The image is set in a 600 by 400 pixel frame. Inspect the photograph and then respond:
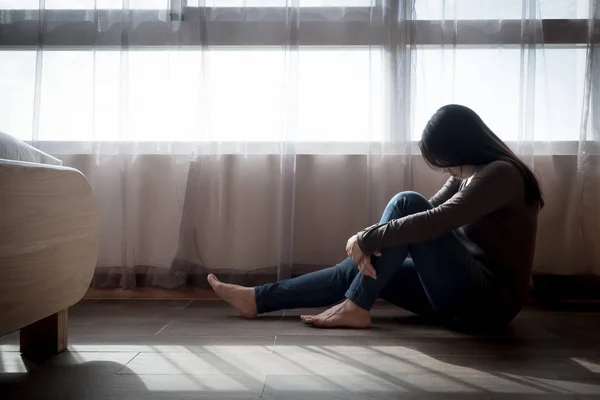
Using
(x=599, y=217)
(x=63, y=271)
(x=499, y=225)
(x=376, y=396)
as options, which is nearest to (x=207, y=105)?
(x=63, y=271)

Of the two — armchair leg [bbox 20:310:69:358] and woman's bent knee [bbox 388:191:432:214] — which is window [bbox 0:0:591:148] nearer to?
woman's bent knee [bbox 388:191:432:214]

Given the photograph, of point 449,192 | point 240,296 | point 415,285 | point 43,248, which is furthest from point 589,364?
point 43,248

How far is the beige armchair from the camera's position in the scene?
98cm

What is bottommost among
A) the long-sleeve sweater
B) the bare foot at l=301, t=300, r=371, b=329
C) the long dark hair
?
the bare foot at l=301, t=300, r=371, b=329

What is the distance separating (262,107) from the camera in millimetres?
2189

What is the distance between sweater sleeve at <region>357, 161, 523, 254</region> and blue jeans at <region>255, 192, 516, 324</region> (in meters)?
0.07

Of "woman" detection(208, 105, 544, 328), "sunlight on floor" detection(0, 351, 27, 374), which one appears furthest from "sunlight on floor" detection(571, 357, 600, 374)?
"sunlight on floor" detection(0, 351, 27, 374)

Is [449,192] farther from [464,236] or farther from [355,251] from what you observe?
[355,251]

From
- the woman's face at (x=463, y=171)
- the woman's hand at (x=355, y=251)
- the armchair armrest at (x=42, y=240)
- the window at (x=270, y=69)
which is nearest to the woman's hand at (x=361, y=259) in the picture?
the woman's hand at (x=355, y=251)

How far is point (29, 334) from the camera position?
1.27 m

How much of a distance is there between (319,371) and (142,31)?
1.69 m

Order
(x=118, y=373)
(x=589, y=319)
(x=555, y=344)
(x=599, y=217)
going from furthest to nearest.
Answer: (x=599, y=217), (x=589, y=319), (x=555, y=344), (x=118, y=373)

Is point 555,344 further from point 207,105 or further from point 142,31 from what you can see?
point 142,31

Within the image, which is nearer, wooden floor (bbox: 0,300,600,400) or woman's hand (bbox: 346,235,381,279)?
wooden floor (bbox: 0,300,600,400)
